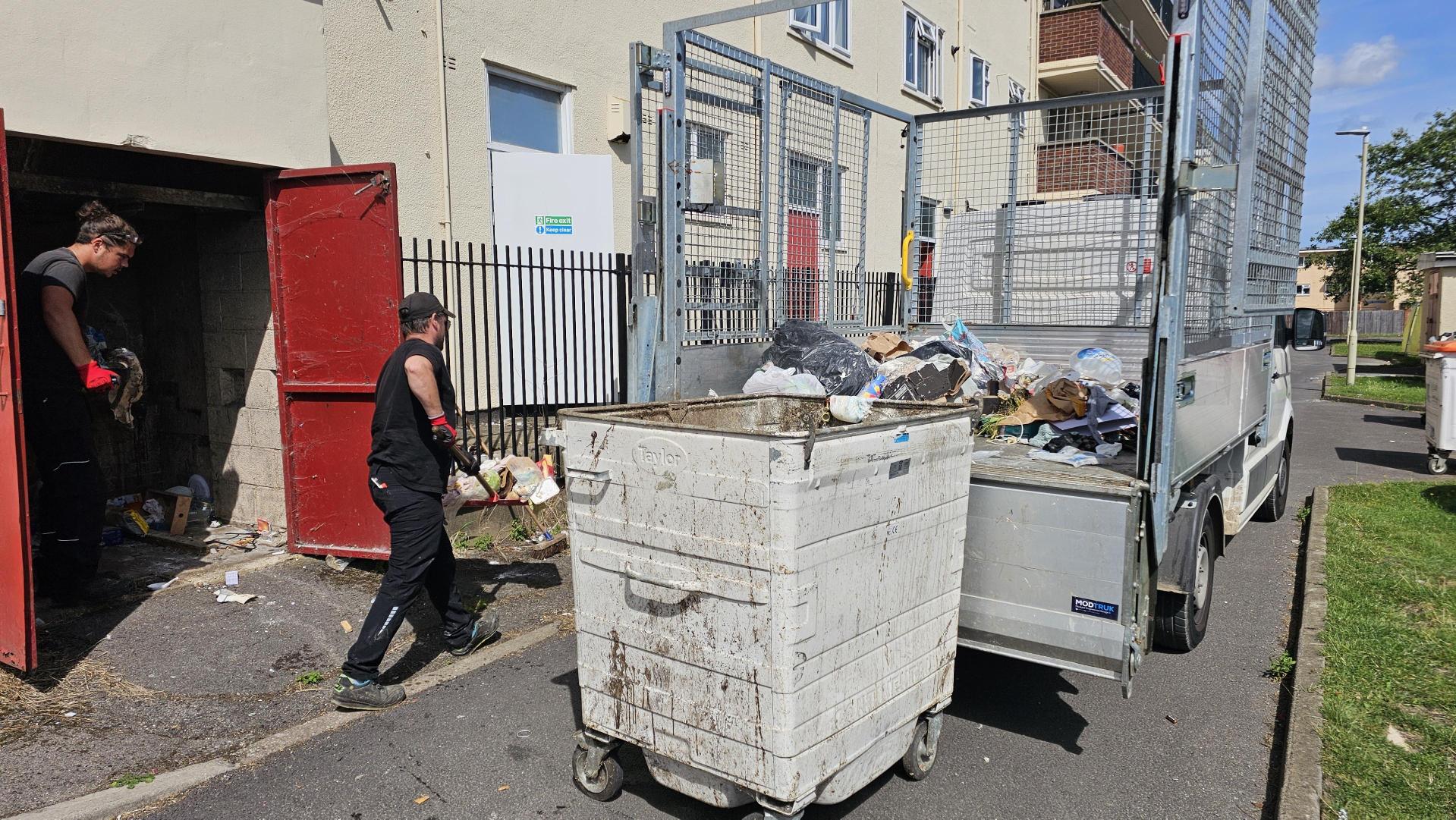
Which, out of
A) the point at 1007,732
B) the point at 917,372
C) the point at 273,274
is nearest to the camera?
the point at 1007,732

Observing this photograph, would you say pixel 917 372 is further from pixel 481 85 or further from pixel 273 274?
pixel 481 85

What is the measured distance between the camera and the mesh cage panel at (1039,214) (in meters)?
6.57

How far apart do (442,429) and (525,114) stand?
5105 mm

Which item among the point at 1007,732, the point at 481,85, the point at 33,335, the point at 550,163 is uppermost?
the point at 481,85

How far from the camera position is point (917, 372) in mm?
5270

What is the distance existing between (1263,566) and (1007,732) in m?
3.49

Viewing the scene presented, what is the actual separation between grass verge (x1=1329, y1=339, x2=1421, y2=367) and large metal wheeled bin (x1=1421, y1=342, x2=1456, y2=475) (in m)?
15.2

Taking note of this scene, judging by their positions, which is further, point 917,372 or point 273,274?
point 273,274

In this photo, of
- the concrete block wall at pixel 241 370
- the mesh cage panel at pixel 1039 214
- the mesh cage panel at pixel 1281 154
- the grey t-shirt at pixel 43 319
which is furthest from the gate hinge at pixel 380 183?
the mesh cage panel at pixel 1281 154

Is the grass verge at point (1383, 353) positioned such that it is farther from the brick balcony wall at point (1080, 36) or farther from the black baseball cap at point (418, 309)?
the black baseball cap at point (418, 309)

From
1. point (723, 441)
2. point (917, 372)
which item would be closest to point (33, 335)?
point (723, 441)

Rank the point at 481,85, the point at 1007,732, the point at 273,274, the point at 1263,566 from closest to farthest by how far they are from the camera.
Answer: the point at 1007,732 < the point at 273,274 < the point at 1263,566 < the point at 481,85

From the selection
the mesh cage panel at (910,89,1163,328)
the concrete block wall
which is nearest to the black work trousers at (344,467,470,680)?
the concrete block wall

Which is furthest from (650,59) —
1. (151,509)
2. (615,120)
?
(151,509)
